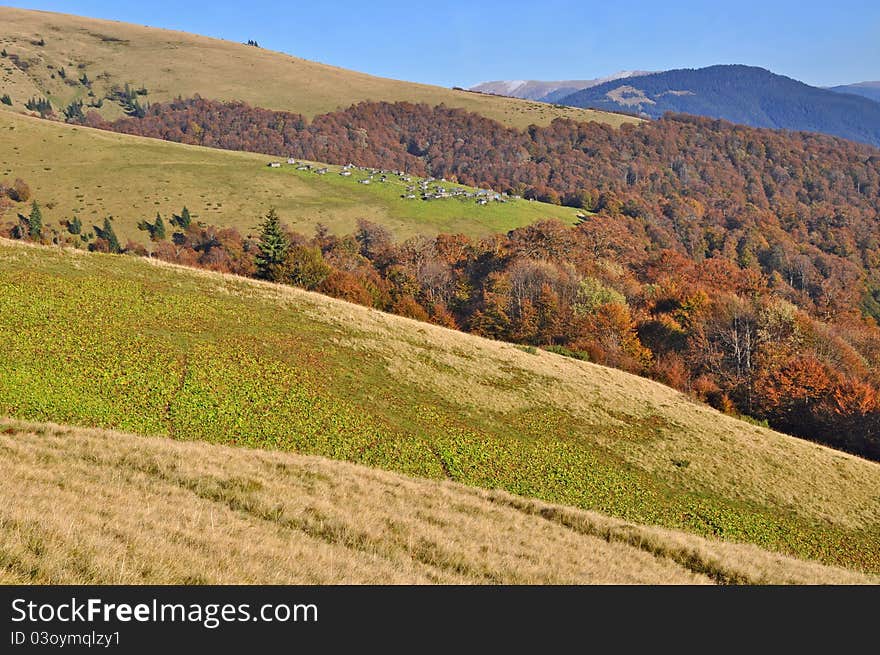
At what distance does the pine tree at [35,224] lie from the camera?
11346 centimetres

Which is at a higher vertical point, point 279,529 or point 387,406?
point 279,529

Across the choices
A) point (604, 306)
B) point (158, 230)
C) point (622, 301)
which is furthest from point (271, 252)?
point (622, 301)

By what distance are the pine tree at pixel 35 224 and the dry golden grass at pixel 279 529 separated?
121004 mm

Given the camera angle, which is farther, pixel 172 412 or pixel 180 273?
pixel 180 273

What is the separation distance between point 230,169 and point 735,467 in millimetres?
180294

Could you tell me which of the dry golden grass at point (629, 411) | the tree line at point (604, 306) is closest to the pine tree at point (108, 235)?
the tree line at point (604, 306)

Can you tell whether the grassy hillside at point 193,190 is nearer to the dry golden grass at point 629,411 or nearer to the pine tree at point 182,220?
the pine tree at point 182,220

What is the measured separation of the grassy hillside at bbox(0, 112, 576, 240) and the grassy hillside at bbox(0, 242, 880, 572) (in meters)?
106

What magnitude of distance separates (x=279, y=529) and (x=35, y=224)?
5381 inches

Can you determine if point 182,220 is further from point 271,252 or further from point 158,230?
point 271,252

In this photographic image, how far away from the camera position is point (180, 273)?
4631cm

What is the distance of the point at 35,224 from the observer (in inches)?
4530
